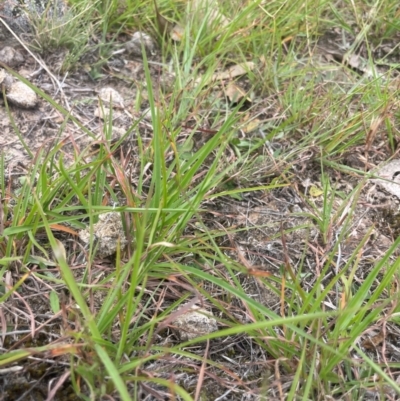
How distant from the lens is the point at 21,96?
5.22 feet

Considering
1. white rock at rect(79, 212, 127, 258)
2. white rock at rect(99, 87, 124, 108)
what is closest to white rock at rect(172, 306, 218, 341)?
white rock at rect(79, 212, 127, 258)

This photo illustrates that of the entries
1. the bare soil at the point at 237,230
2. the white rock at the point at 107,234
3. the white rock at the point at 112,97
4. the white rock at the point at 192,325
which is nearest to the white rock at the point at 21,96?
the bare soil at the point at 237,230

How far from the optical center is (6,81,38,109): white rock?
1.58 m

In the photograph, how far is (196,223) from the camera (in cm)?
137

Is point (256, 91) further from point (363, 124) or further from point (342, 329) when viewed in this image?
point (342, 329)

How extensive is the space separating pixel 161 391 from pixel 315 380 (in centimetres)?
34

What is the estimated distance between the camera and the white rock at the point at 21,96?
158 centimetres

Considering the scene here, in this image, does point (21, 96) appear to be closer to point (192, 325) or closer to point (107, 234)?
point (107, 234)

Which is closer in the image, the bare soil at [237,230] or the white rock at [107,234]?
the bare soil at [237,230]

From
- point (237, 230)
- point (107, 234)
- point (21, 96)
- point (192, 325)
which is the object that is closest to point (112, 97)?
point (21, 96)

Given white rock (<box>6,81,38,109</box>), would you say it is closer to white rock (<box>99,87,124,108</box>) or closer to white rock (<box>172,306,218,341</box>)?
white rock (<box>99,87,124,108</box>)

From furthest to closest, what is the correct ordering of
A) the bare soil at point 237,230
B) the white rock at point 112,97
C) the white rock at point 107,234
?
the white rock at point 112,97 → the white rock at point 107,234 → the bare soil at point 237,230

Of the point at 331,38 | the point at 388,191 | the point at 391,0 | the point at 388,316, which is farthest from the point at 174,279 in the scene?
the point at 391,0

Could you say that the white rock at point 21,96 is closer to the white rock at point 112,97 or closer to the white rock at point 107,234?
the white rock at point 112,97
